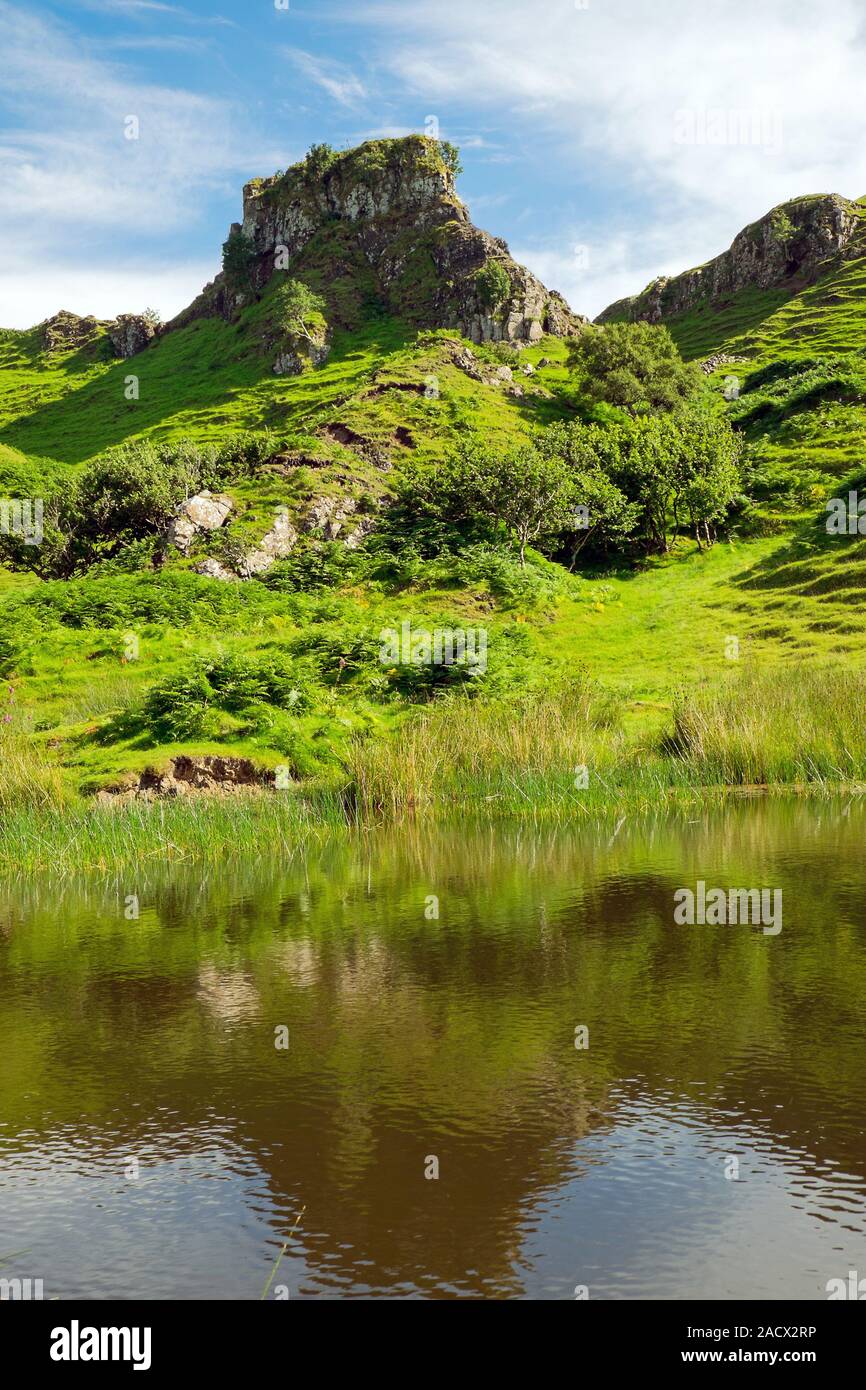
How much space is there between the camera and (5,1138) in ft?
21.9

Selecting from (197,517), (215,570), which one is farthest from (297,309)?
(215,570)

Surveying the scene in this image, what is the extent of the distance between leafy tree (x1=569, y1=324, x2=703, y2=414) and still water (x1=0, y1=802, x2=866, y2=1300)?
69.8 m

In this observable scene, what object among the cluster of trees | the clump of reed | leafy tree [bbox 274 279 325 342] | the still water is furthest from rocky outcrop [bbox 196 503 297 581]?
leafy tree [bbox 274 279 325 342]

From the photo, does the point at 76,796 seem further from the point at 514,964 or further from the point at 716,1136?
the point at 716,1136

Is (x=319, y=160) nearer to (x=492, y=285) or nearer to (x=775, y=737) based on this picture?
(x=492, y=285)

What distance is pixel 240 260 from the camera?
5192 inches

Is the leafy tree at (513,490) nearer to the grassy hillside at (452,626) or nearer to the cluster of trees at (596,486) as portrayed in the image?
the cluster of trees at (596,486)

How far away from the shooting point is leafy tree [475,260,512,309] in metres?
103

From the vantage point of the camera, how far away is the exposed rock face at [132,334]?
138500 mm

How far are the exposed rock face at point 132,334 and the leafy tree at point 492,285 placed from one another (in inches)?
2188

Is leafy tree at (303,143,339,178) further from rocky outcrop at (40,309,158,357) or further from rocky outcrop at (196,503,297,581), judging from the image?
rocky outcrop at (196,503,297,581)

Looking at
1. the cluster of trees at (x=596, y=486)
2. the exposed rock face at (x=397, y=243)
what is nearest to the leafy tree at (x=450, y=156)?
the exposed rock face at (x=397, y=243)

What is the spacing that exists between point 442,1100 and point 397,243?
127 meters
